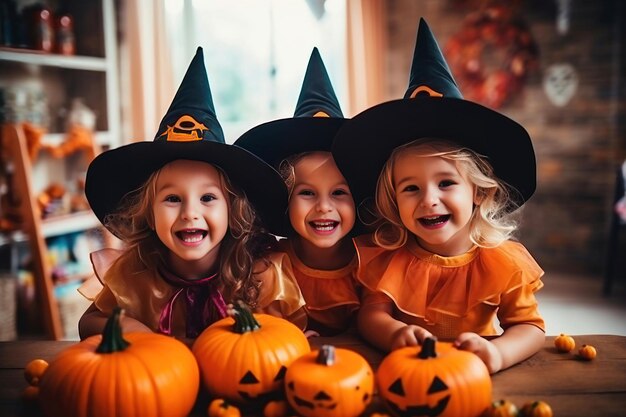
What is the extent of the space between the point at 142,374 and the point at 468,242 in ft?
2.60

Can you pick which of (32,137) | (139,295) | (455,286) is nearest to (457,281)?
(455,286)

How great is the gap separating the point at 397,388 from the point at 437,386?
62 millimetres

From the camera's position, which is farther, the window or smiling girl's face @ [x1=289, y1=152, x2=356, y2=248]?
the window

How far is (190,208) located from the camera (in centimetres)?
117

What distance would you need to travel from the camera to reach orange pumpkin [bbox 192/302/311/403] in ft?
2.91

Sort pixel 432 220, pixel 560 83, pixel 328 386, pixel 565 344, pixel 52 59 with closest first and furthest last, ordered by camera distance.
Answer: pixel 328 386 < pixel 565 344 < pixel 432 220 < pixel 52 59 < pixel 560 83

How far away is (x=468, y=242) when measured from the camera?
1263mm

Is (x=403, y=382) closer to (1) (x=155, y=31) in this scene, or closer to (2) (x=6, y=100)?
(2) (x=6, y=100)

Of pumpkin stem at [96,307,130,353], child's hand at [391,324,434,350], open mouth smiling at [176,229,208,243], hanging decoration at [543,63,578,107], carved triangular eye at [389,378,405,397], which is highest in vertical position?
hanging decoration at [543,63,578,107]

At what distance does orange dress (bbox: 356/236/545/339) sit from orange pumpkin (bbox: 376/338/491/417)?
1.08ft

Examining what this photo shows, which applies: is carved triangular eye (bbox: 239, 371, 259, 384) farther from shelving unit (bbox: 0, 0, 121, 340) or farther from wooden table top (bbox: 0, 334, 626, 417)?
shelving unit (bbox: 0, 0, 121, 340)

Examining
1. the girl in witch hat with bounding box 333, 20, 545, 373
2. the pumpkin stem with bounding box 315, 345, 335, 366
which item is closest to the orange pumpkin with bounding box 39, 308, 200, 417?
the pumpkin stem with bounding box 315, 345, 335, 366

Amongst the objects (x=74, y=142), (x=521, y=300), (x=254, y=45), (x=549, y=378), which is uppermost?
(x=254, y=45)

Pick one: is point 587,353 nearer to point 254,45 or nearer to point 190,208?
point 190,208
